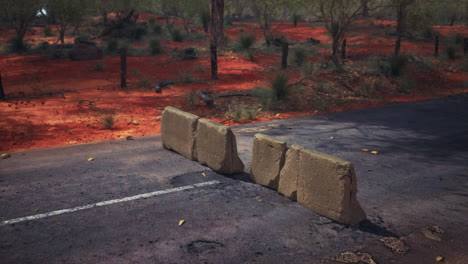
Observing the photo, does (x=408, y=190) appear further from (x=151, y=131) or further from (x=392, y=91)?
(x=392, y=91)

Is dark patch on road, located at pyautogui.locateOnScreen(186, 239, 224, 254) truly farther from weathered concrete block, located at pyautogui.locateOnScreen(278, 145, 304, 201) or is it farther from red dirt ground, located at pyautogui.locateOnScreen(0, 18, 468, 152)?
red dirt ground, located at pyautogui.locateOnScreen(0, 18, 468, 152)

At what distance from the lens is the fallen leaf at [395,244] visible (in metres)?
4.25

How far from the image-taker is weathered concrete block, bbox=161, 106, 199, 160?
7.06 meters

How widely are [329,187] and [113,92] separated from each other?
11025 millimetres

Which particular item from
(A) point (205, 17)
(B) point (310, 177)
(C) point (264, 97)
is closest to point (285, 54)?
(C) point (264, 97)

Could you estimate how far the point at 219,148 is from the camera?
21.0 ft

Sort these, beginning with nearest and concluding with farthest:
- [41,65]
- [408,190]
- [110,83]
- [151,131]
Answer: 1. [408,190]
2. [151,131]
3. [110,83]
4. [41,65]

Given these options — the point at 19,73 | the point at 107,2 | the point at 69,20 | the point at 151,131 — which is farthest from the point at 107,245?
the point at 107,2

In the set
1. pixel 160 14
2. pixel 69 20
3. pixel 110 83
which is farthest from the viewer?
pixel 160 14

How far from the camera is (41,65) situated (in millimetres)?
19516

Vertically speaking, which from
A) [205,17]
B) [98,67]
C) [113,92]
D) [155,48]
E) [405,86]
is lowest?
[113,92]

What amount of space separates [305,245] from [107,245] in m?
2.06

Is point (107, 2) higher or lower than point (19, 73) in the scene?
higher

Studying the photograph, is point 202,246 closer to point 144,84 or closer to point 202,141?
point 202,141
